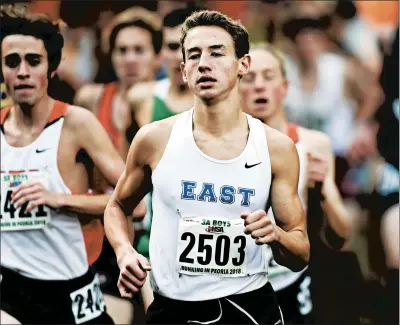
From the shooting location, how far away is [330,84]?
493cm

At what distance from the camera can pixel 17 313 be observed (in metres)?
4.77

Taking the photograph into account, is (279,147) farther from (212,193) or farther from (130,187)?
(130,187)

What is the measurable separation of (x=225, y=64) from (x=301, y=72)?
2.58ft

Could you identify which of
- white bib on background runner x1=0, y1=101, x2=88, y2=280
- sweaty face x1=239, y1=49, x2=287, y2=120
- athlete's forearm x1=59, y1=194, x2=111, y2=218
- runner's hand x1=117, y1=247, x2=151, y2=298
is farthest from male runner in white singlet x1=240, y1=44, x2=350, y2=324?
runner's hand x1=117, y1=247, x2=151, y2=298

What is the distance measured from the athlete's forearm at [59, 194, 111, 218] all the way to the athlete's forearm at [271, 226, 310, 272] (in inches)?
39.6

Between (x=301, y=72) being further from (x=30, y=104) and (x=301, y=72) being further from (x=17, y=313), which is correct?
(x=17, y=313)

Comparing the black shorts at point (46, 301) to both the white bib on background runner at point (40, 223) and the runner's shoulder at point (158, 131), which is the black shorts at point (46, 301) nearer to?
the white bib on background runner at point (40, 223)

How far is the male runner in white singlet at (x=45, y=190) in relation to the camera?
4734 mm

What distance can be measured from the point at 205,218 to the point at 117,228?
446mm

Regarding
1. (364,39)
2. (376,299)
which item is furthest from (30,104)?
(376,299)

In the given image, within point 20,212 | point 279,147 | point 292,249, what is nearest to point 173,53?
point 279,147

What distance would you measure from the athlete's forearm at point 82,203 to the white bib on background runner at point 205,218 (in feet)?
1.77

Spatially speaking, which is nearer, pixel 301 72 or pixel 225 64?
pixel 225 64

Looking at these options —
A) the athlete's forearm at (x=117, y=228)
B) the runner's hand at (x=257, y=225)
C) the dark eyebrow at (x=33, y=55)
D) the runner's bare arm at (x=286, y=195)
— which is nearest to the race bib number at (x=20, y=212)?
the athlete's forearm at (x=117, y=228)
